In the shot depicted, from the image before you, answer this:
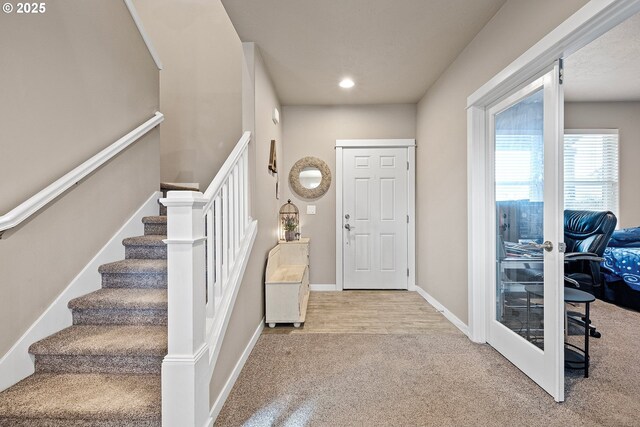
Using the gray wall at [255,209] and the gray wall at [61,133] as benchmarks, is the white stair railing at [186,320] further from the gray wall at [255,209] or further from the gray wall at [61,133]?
the gray wall at [61,133]

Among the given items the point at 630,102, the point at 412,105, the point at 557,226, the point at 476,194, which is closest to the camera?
the point at 557,226

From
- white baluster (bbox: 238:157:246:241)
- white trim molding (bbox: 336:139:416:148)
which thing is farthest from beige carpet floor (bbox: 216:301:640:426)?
white trim molding (bbox: 336:139:416:148)

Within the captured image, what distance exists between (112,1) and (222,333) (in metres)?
2.55

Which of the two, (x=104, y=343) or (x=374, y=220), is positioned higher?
(x=374, y=220)

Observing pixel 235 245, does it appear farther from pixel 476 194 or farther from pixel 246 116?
pixel 476 194

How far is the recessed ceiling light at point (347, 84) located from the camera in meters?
3.29

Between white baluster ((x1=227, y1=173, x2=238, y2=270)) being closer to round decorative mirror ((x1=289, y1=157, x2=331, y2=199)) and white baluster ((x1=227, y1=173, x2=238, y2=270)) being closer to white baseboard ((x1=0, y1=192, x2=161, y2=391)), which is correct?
white baseboard ((x1=0, y1=192, x2=161, y2=391))

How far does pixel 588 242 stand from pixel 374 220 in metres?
2.32

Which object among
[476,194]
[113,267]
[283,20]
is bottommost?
[113,267]

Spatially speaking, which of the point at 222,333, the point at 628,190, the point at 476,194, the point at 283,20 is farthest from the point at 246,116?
the point at 628,190

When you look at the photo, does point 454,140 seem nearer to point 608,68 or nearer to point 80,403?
point 608,68

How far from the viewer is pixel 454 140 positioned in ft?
9.36

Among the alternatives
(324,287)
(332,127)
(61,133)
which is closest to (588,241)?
(324,287)

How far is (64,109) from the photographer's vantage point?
1.78 m
